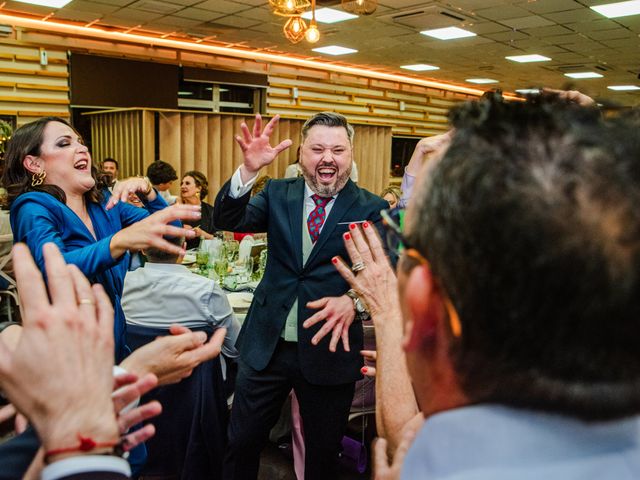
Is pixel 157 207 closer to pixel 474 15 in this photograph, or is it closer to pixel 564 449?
pixel 564 449

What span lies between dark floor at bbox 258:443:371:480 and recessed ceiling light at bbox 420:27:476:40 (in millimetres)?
6606

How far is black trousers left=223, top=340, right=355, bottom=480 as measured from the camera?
2.27 meters

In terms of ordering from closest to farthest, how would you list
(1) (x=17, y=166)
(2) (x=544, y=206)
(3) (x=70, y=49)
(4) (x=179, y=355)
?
(2) (x=544, y=206)
(4) (x=179, y=355)
(1) (x=17, y=166)
(3) (x=70, y=49)

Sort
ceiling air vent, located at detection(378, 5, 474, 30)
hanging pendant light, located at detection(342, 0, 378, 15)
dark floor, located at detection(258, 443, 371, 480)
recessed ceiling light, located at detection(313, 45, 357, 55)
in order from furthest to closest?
recessed ceiling light, located at detection(313, 45, 357, 55), ceiling air vent, located at detection(378, 5, 474, 30), hanging pendant light, located at detection(342, 0, 378, 15), dark floor, located at detection(258, 443, 371, 480)

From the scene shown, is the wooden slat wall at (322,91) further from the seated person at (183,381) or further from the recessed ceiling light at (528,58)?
the seated person at (183,381)

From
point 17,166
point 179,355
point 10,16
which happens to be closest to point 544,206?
point 179,355

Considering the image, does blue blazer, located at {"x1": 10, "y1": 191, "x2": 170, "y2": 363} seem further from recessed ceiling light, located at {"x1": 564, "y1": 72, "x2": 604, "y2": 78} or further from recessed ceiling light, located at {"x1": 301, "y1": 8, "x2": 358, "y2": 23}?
recessed ceiling light, located at {"x1": 564, "y1": 72, "x2": 604, "y2": 78}

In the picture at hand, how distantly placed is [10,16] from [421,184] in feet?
28.3

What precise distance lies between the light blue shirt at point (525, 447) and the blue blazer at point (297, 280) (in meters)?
1.66

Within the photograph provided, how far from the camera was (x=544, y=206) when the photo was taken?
528 mm

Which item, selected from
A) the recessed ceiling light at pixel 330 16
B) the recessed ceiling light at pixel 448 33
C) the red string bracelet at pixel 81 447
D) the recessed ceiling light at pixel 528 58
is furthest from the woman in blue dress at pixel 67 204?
the recessed ceiling light at pixel 528 58

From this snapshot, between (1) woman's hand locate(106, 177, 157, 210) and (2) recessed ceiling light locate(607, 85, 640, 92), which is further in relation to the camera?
(2) recessed ceiling light locate(607, 85, 640, 92)

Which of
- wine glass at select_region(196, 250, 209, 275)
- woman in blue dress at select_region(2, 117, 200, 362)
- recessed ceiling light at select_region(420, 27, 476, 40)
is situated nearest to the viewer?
woman in blue dress at select_region(2, 117, 200, 362)

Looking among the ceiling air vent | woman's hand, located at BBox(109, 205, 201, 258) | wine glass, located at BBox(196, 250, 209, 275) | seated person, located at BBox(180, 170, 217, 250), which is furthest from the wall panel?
woman's hand, located at BBox(109, 205, 201, 258)
